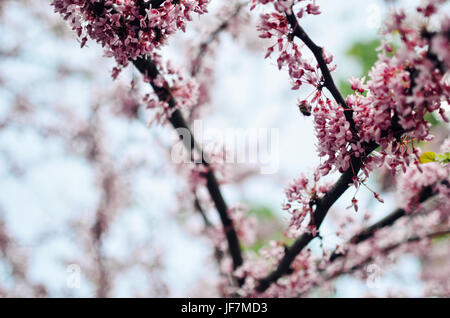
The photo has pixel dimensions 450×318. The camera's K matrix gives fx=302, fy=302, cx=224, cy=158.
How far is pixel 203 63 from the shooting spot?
347 centimetres

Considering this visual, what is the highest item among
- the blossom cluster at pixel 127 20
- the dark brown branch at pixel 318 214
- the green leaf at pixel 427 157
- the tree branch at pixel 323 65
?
the blossom cluster at pixel 127 20

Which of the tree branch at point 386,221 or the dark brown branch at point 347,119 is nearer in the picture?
the dark brown branch at point 347,119

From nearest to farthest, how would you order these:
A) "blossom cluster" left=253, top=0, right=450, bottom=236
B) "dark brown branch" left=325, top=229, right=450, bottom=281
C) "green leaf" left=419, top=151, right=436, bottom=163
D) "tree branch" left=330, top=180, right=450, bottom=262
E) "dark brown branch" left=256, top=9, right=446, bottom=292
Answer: "blossom cluster" left=253, top=0, right=450, bottom=236 → "dark brown branch" left=256, top=9, right=446, bottom=292 → "green leaf" left=419, top=151, right=436, bottom=163 → "tree branch" left=330, top=180, right=450, bottom=262 → "dark brown branch" left=325, top=229, right=450, bottom=281

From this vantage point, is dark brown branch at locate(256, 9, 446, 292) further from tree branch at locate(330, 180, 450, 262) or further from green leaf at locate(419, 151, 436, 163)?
tree branch at locate(330, 180, 450, 262)

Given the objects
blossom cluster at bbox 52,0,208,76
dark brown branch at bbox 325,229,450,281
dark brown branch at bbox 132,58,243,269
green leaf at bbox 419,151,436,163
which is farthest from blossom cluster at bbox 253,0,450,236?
dark brown branch at bbox 325,229,450,281

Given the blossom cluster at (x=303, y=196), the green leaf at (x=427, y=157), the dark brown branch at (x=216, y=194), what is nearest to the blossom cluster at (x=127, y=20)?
the dark brown branch at (x=216, y=194)

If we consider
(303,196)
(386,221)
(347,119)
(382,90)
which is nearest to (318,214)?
(303,196)

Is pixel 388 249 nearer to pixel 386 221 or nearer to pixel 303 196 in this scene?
pixel 386 221

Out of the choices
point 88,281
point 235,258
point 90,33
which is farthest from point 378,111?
point 88,281

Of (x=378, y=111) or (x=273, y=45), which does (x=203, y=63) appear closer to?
(x=273, y=45)

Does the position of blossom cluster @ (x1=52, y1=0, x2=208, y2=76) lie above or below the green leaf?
above

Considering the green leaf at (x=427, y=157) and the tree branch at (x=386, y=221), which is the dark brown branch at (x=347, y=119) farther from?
the tree branch at (x=386, y=221)

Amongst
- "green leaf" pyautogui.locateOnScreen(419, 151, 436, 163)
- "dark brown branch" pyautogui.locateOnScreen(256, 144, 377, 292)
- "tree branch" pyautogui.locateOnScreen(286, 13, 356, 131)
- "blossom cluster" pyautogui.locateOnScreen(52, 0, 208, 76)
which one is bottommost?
"dark brown branch" pyautogui.locateOnScreen(256, 144, 377, 292)
